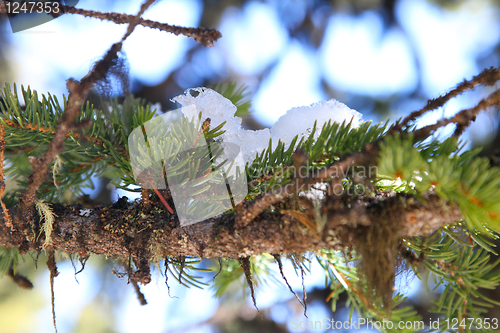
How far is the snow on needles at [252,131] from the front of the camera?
43 cm

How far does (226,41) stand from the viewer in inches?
53.7

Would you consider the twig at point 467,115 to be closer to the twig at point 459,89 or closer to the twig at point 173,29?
the twig at point 459,89

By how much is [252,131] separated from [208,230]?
0.16 meters

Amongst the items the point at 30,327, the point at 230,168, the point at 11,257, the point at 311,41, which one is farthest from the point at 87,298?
the point at 311,41

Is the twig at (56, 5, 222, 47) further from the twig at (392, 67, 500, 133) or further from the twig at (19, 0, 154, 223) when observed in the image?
the twig at (392, 67, 500, 133)

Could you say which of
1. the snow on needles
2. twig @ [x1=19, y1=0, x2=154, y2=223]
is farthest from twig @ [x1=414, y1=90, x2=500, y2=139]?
twig @ [x1=19, y1=0, x2=154, y2=223]

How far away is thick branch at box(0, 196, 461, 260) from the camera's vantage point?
30 centimetres

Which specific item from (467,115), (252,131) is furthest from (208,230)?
(467,115)

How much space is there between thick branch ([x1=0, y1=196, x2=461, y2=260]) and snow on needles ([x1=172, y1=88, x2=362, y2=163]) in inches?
4.4

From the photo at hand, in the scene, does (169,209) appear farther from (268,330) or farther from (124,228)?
(268,330)

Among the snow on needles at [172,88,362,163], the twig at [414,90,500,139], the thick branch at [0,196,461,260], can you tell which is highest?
the twig at [414,90,500,139]

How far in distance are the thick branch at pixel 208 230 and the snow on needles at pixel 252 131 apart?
4.4 inches

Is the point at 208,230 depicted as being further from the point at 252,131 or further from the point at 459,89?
the point at 459,89

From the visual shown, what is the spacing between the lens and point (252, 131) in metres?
0.44
